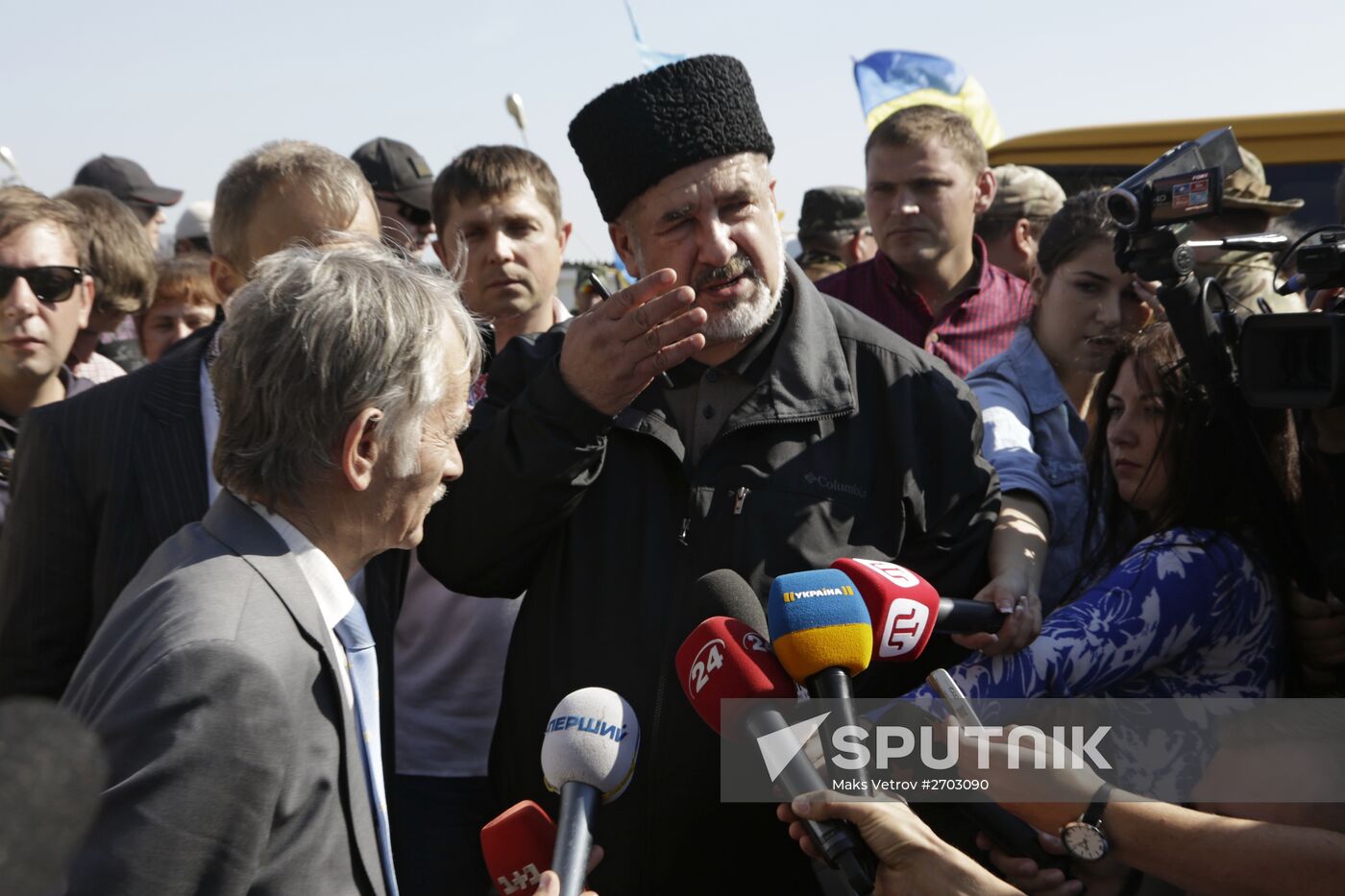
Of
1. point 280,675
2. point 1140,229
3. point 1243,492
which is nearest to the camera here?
point 280,675

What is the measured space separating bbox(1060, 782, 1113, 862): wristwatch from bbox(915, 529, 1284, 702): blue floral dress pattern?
262mm

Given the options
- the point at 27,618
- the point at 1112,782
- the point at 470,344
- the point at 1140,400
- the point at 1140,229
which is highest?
the point at 470,344

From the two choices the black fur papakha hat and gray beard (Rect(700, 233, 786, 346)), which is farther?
the black fur papakha hat

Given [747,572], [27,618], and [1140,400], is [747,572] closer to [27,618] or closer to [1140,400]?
[1140,400]

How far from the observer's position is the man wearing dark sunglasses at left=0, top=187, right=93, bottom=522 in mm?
3484

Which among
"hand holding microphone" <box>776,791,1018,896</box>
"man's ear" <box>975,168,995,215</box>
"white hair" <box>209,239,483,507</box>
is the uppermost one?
"white hair" <box>209,239,483,507</box>

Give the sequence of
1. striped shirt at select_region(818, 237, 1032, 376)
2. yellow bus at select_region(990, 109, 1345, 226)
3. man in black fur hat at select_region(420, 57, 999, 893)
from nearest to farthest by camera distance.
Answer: man in black fur hat at select_region(420, 57, 999, 893) < striped shirt at select_region(818, 237, 1032, 376) < yellow bus at select_region(990, 109, 1345, 226)

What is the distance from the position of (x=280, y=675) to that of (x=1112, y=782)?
1479 millimetres

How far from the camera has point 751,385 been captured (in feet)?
8.72

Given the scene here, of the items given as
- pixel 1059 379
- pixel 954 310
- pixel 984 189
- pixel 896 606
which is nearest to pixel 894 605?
pixel 896 606

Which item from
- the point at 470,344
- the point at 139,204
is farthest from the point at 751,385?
the point at 139,204

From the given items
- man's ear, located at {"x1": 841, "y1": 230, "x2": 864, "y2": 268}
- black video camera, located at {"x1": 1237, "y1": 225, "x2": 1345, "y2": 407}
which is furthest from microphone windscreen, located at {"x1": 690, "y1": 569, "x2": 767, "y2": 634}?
man's ear, located at {"x1": 841, "y1": 230, "x2": 864, "y2": 268}

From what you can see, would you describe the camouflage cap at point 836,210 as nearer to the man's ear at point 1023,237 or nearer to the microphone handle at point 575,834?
the man's ear at point 1023,237

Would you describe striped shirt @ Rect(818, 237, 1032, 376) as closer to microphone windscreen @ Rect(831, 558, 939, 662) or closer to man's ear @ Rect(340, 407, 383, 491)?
microphone windscreen @ Rect(831, 558, 939, 662)
